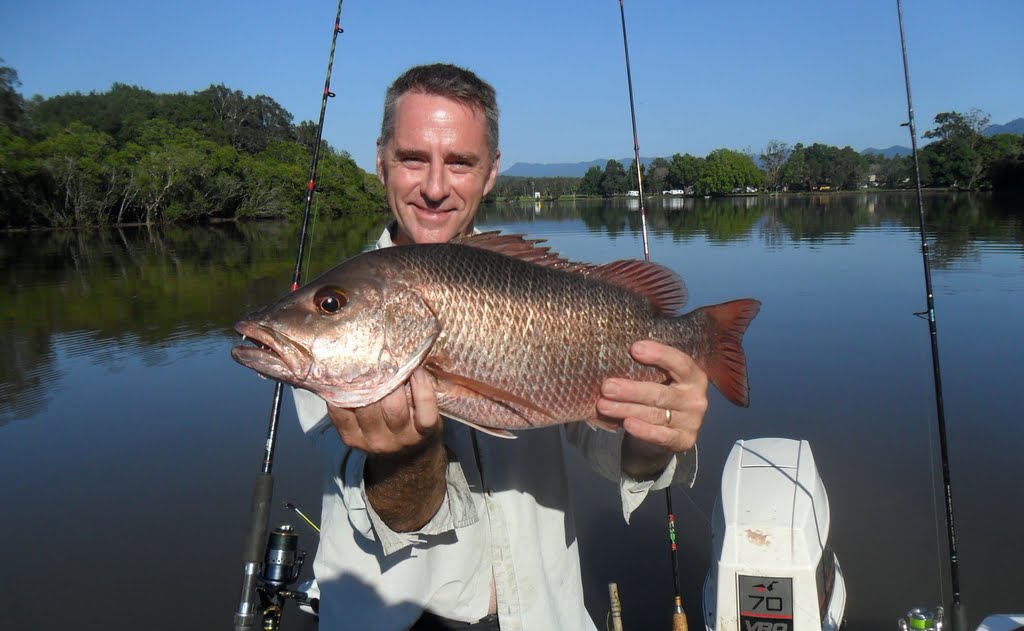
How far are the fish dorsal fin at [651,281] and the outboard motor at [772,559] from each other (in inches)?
65.1

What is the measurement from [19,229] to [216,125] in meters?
49.4

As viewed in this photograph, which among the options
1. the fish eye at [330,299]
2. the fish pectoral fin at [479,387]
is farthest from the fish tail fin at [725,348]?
the fish eye at [330,299]

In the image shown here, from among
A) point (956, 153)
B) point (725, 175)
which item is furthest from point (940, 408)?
point (725, 175)

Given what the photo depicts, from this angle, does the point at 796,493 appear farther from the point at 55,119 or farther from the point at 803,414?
the point at 55,119

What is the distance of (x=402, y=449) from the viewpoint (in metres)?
1.96

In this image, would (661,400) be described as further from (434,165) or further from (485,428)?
(434,165)

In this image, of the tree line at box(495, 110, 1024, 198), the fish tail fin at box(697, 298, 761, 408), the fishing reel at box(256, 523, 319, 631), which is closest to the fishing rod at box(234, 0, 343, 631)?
the fishing reel at box(256, 523, 319, 631)

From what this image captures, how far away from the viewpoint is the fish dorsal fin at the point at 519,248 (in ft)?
7.20

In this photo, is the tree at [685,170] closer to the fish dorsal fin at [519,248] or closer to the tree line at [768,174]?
the tree line at [768,174]

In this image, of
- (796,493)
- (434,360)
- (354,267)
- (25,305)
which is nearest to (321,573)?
(434,360)

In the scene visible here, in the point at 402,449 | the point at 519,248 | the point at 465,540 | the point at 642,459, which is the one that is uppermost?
the point at 519,248

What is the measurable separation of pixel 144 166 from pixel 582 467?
59.4 metres

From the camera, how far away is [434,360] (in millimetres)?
1944

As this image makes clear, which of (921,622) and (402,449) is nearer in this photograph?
(402,449)
